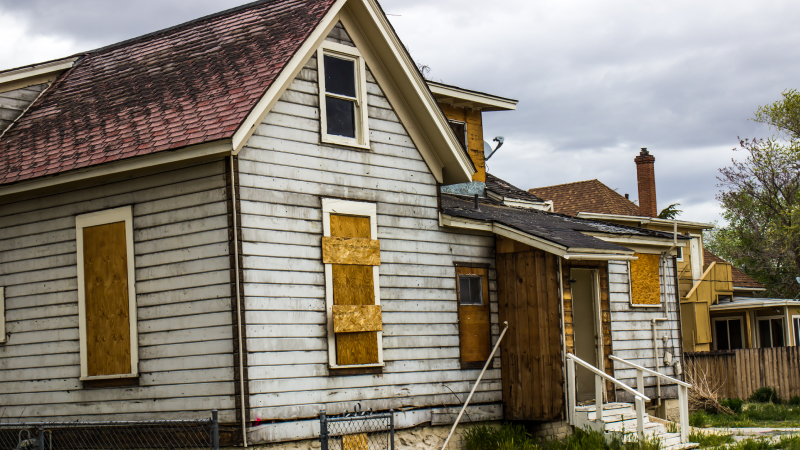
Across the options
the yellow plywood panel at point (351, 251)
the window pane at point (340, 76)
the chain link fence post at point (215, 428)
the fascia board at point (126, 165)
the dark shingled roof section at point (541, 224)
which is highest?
the window pane at point (340, 76)

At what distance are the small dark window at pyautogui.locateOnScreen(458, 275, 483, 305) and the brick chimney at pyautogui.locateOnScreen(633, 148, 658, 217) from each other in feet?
73.6

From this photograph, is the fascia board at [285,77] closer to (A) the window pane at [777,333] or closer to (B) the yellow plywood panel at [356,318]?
(B) the yellow plywood panel at [356,318]

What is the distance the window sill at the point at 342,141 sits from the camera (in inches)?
478

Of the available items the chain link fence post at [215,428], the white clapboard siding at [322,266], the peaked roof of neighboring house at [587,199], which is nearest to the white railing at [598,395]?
the white clapboard siding at [322,266]

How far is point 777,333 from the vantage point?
36031mm

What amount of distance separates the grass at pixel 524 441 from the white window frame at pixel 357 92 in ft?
15.8

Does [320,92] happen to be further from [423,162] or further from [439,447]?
[439,447]

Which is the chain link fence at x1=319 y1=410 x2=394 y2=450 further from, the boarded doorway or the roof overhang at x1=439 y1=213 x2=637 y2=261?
the boarded doorway

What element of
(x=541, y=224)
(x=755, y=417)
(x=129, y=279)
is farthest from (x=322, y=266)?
(x=755, y=417)

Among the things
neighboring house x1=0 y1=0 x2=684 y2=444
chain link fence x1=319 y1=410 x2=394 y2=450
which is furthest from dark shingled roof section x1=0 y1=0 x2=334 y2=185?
chain link fence x1=319 y1=410 x2=394 y2=450

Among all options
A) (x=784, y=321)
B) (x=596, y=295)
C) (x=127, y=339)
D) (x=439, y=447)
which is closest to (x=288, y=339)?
(x=127, y=339)

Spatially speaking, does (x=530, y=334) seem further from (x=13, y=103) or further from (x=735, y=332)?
(x=735, y=332)

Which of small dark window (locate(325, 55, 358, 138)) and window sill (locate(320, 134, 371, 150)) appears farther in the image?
small dark window (locate(325, 55, 358, 138))

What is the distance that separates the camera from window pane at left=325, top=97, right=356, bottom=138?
Answer: 40.9 feet
